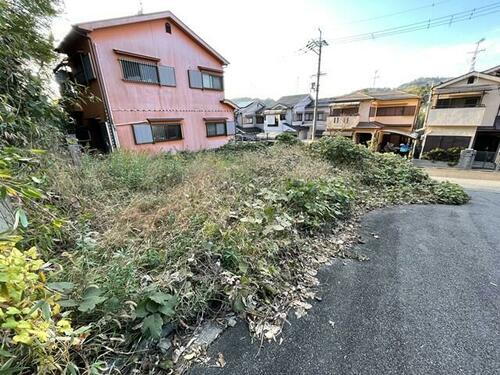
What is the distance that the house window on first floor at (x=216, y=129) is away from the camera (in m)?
12.0

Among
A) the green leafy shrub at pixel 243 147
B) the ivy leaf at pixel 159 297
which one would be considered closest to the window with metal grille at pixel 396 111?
the green leafy shrub at pixel 243 147

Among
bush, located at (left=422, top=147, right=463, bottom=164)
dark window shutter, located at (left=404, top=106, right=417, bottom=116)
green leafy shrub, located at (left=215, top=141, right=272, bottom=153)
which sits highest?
dark window shutter, located at (left=404, top=106, right=417, bottom=116)

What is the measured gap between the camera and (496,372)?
4.53 feet

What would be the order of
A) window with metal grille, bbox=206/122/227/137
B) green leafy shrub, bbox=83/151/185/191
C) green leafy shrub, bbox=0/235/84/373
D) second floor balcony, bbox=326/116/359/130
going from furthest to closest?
second floor balcony, bbox=326/116/359/130
window with metal grille, bbox=206/122/227/137
green leafy shrub, bbox=83/151/185/191
green leafy shrub, bbox=0/235/84/373

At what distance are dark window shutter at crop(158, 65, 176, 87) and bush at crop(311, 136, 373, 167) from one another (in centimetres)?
766

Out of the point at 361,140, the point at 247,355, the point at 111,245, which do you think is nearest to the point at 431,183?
the point at 247,355

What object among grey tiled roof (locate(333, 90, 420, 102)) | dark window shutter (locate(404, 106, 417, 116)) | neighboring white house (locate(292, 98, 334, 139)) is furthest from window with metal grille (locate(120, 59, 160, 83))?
neighboring white house (locate(292, 98, 334, 139))

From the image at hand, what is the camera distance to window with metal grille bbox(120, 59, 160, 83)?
326 inches

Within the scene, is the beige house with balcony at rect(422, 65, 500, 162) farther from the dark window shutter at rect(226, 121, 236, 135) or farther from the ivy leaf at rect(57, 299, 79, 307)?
the ivy leaf at rect(57, 299, 79, 307)

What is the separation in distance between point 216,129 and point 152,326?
39.1 feet

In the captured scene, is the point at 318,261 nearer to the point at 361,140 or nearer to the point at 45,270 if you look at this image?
the point at 45,270

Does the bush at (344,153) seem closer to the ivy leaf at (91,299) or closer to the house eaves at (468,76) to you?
the ivy leaf at (91,299)

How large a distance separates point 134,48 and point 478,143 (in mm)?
20791

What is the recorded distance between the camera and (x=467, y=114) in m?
13.1
